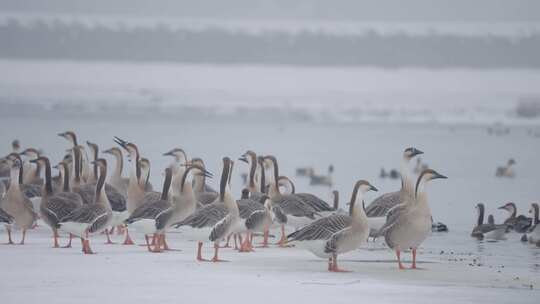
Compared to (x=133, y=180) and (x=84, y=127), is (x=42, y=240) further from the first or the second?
(x=84, y=127)

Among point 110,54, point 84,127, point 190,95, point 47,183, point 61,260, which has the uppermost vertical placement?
point 110,54

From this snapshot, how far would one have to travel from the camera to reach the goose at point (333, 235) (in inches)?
456

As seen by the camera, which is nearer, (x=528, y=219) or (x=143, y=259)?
(x=143, y=259)

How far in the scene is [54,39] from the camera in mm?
70375

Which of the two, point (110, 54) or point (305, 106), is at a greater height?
point (110, 54)

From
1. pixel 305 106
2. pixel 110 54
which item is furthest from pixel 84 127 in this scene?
pixel 110 54

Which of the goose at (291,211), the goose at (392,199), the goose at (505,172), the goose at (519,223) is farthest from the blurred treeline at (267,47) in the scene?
the goose at (291,211)

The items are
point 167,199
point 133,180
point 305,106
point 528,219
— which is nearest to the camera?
point 167,199

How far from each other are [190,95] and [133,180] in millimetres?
32037

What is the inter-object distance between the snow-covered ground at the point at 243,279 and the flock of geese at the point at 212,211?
0.26 metres

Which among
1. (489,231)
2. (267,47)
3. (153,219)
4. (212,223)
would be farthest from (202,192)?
(267,47)

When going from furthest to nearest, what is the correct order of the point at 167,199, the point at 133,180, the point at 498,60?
the point at 498,60, the point at 133,180, the point at 167,199

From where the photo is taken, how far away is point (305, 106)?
1713 inches

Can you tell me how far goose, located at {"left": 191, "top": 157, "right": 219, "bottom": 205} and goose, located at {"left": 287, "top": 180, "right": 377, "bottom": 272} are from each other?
309cm
